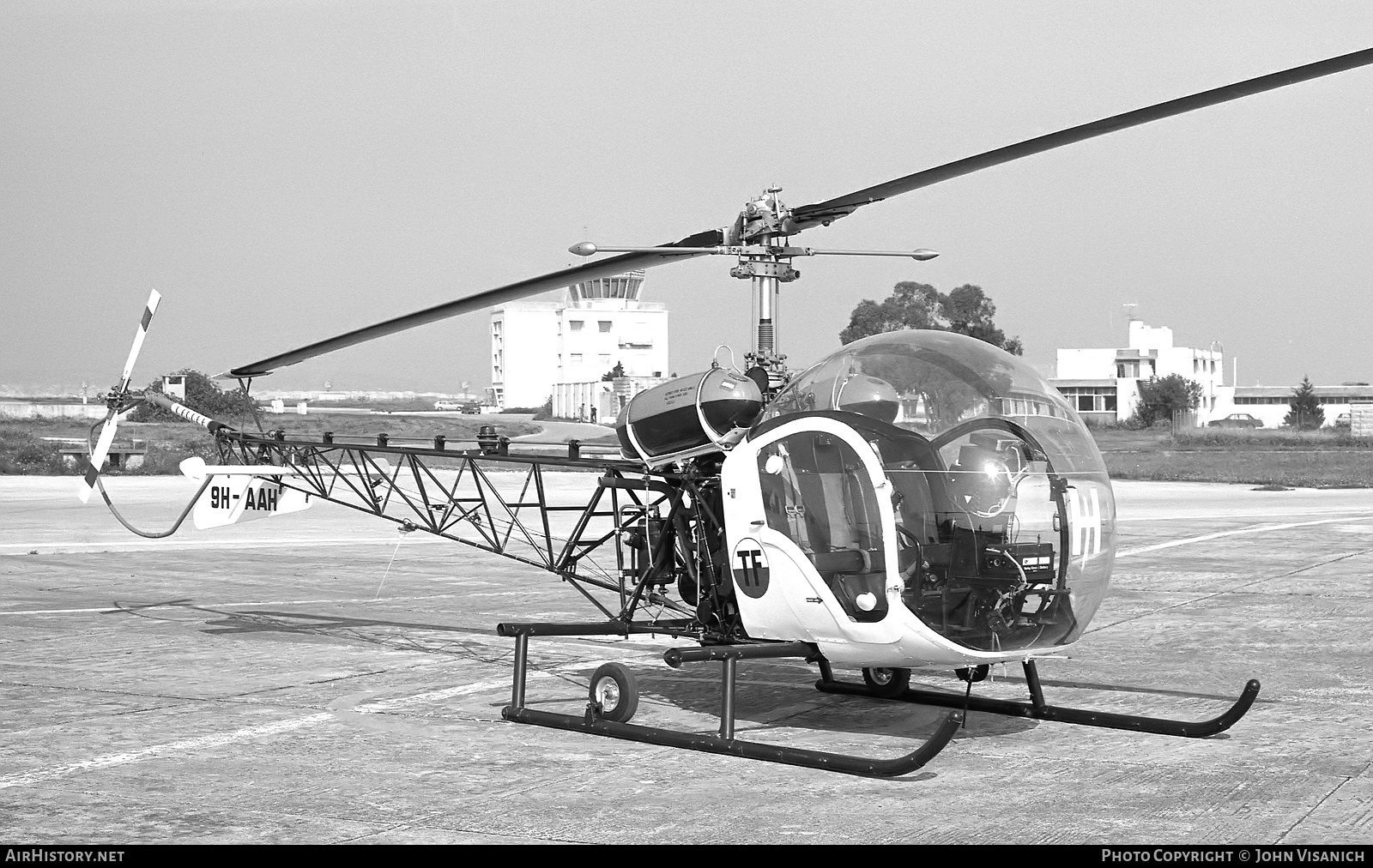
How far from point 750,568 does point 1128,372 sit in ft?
409

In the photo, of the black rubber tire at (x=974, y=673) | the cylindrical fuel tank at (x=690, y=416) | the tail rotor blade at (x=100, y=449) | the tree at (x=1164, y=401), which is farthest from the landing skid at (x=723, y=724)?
the tree at (x=1164, y=401)

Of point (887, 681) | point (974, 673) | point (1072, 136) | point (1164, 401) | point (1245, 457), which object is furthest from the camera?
point (1164, 401)

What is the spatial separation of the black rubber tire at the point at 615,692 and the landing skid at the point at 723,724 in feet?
0.10

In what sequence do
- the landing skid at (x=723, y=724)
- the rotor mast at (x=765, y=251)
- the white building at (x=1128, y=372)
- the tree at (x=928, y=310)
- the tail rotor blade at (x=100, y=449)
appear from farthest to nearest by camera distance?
the white building at (x=1128, y=372) < the tree at (x=928, y=310) < the tail rotor blade at (x=100, y=449) < the rotor mast at (x=765, y=251) < the landing skid at (x=723, y=724)

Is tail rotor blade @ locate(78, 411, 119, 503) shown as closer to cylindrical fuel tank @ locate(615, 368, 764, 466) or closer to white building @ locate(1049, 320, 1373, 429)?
cylindrical fuel tank @ locate(615, 368, 764, 466)

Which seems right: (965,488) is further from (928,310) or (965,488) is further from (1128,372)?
(1128,372)

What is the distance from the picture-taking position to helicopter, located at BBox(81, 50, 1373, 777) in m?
7.05

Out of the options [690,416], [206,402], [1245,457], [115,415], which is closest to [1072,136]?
[690,416]

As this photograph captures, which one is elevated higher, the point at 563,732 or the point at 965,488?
the point at 965,488

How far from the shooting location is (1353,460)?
2265 inches

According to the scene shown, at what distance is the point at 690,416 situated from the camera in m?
8.22

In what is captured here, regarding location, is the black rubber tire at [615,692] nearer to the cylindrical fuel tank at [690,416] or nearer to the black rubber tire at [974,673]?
the cylindrical fuel tank at [690,416]

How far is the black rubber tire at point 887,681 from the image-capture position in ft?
29.9

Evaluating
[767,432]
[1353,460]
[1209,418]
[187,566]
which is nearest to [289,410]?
[187,566]
